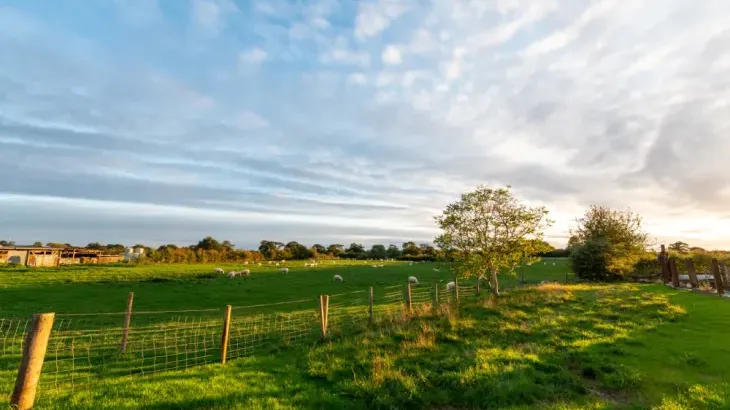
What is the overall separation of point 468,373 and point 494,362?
1214 millimetres

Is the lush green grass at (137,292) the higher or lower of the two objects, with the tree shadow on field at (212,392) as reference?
lower

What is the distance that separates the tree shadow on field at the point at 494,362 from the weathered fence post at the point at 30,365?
531cm

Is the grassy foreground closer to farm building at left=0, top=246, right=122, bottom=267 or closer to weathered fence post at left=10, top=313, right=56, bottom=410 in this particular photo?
weathered fence post at left=10, top=313, right=56, bottom=410

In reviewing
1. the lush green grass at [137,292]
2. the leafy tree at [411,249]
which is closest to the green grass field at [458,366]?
the lush green grass at [137,292]

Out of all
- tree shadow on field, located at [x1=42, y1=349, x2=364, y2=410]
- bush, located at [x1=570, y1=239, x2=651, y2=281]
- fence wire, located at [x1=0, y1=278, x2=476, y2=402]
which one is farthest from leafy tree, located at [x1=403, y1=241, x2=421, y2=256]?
tree shadow on field, located at [x1=42, y1=349, x2=364, y2=410]

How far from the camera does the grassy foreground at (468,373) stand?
7.50 metres

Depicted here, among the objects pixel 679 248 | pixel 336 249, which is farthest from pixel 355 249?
pixel 679 248

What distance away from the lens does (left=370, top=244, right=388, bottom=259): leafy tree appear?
10913 centimetres

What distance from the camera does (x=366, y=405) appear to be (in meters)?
7.55

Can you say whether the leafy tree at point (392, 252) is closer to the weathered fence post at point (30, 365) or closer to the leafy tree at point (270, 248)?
the leafy tree at point (270, 248)

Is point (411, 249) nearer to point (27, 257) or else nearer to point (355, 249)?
point (355, 249)

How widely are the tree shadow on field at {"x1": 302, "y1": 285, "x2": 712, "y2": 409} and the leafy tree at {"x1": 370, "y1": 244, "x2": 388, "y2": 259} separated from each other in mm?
93605

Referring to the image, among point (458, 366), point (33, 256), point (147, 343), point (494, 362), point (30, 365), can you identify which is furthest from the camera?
point (33, 256)

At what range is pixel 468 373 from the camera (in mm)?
8680
